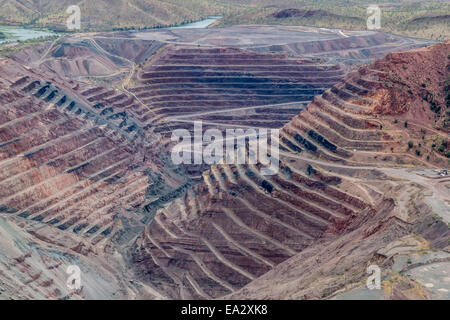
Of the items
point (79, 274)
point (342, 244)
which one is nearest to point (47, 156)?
point (79, 274)

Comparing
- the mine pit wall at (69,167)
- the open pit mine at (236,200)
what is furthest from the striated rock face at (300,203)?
the mine pit wall at (69,167)

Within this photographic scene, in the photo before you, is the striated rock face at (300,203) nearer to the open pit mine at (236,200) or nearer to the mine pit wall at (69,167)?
the open pit mine at (236,200)

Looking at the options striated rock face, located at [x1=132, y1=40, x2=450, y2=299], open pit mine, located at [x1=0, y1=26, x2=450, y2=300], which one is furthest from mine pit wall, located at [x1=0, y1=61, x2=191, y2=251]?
striated rock face, located at [x1=132, y1=40, x2=450, y2=299]

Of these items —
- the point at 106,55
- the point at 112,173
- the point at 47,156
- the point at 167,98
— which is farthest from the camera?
the point at 106,55

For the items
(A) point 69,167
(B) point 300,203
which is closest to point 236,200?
(B) point 300,203

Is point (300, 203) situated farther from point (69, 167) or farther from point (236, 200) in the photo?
point (69, 167)

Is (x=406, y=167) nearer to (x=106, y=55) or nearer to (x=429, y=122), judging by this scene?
(x=429, y=122)
